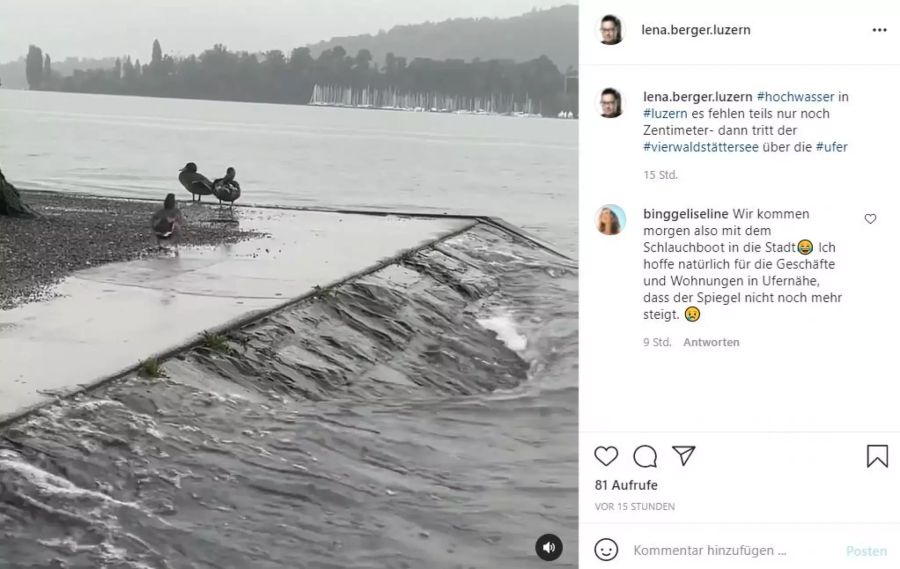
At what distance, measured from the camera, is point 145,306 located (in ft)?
21.0

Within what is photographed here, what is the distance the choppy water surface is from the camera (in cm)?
357

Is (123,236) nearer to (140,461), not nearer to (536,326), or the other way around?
(536,326)

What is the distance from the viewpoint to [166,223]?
8883 millimetres

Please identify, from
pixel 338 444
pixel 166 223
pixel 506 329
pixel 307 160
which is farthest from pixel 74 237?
pixel 307 160

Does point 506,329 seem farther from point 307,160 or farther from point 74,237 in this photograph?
point 307,160
